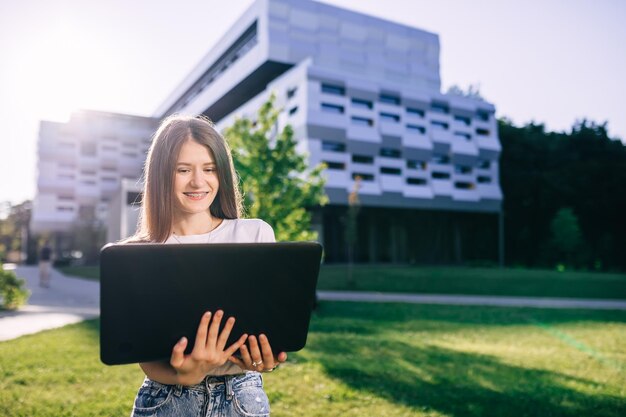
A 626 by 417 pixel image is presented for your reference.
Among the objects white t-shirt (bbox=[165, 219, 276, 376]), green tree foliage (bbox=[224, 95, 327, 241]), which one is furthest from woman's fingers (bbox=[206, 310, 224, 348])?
green tree foliage (bbox=[224, 95, 327, 241])

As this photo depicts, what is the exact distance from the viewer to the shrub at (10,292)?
428 inches

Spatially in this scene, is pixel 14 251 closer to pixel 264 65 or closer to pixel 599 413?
pixel 264 65

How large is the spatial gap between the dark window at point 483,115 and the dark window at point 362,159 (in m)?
11.5

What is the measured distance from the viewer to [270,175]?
1153cm

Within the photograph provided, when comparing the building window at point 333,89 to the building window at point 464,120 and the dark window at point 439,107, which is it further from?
the building window at point 464,120

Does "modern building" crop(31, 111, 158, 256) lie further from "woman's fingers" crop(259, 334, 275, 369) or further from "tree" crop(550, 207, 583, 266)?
"woman's fingers" crop(259, 334, 275, 369)

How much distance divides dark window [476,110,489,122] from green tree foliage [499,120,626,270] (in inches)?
238

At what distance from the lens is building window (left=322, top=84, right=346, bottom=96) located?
96.8ft

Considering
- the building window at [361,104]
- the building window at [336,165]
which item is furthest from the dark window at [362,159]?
the building window at [361,104]

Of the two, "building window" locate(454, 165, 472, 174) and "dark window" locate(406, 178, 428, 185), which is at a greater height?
"building window" locate(454, 165, 472, 174)

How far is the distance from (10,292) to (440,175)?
29.6 meters

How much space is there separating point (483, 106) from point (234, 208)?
37968 mm

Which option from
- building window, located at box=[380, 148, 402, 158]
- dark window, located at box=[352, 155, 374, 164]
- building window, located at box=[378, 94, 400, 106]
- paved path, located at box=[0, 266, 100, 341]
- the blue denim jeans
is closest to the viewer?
the blue denim jeans

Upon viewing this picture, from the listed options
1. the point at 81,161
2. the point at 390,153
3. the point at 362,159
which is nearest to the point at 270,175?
the point at 362,159
